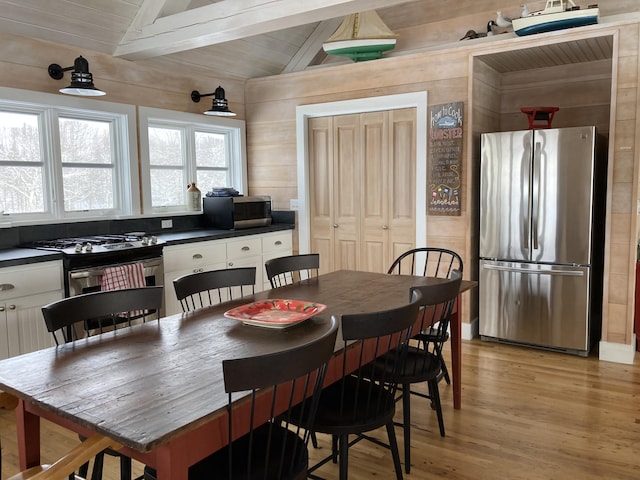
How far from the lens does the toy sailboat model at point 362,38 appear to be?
4.70m

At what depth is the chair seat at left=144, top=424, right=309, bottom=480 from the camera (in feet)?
5.26

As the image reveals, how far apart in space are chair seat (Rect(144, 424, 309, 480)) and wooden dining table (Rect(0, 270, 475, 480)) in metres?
0.17

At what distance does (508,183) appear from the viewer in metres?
4.14

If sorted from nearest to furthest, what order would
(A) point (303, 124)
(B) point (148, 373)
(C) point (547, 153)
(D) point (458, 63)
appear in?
(B) point (148, 373) → (C) point (547, 153) → (D) point (458, 63) → (A) point (303, 124)

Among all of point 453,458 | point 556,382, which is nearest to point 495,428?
point 453,458

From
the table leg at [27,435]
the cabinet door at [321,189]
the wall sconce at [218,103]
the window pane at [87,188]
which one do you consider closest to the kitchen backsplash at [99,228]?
the window pane at [87,188]

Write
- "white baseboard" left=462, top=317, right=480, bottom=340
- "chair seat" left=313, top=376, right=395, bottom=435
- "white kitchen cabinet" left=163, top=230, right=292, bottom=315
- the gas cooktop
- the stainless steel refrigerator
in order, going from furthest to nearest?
1. "white baseboard" left=462, top=317, right=480, bottom=340
2. "white kitchen cabinet" left=163, top=230, right=292, bottom=315
3. the stainless steel refrigerator
4. the gas cooktop
5. "chair seat" left=313, top=376, right=395, bottom=435

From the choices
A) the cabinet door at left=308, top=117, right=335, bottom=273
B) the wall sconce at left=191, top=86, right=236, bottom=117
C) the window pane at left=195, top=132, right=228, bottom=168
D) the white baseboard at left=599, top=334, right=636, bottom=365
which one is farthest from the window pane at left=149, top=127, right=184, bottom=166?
the white baseboard at left=599, top=334, right=636, bottom=365

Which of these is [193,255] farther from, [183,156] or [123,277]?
[183,156]

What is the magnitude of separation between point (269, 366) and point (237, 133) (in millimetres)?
4405

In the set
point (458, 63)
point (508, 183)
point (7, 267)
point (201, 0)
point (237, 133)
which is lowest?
point (7, 267)

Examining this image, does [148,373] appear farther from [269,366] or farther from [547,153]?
[547,153]

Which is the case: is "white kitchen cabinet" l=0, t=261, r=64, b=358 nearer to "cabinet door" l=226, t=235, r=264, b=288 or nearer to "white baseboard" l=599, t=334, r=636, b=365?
"cabinet door" l=226, t=235, r=264, b=288

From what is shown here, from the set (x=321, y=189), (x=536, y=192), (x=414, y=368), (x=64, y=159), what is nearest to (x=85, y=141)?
(x=64, y=159)
